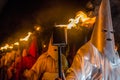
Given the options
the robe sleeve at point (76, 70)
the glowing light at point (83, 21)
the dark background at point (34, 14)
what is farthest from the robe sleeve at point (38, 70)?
the robe sleeve at point (76, 70)

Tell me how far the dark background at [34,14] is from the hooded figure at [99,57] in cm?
178

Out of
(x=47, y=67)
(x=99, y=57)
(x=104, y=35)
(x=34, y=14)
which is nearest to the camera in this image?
(x=99, y=57)

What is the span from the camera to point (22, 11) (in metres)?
8.55

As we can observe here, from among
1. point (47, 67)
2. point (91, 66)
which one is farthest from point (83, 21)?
point (91, 66)

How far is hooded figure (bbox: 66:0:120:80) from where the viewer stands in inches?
120

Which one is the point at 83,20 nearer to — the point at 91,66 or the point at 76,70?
the point at 91,66

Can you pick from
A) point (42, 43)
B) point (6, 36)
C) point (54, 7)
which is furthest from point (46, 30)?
point (6, 36)

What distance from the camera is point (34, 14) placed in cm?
783

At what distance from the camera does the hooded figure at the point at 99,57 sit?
3.04 m

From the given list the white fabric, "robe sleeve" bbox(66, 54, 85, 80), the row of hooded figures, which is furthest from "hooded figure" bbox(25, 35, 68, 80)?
"robe sleeve" bbox(66, 54, 85, 80)

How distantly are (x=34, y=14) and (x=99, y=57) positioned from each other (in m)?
4.70

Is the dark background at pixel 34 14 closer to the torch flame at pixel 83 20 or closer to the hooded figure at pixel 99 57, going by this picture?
the torch flame at pixel 83 20

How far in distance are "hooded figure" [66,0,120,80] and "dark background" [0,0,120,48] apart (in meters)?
1.78

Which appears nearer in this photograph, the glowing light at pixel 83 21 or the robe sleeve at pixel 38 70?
the glowing light at pixel 83 21
